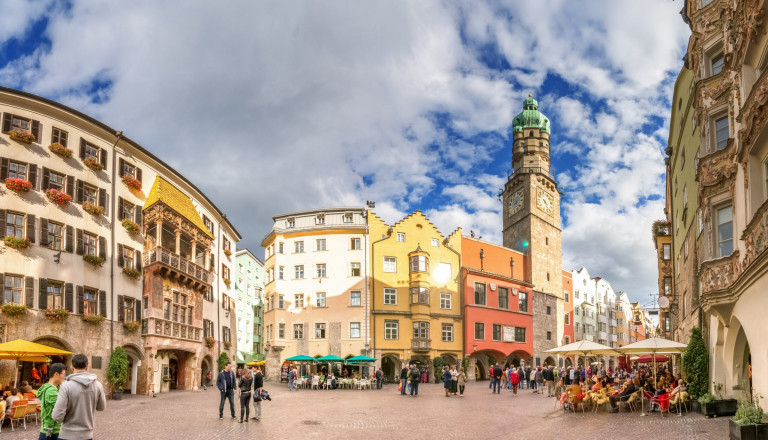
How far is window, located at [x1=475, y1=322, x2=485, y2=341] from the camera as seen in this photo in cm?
5998

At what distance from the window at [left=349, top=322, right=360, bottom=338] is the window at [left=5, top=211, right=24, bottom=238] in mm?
31266

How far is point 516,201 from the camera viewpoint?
Answer: 76188 millimetres

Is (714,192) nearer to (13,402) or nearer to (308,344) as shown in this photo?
(13,402)

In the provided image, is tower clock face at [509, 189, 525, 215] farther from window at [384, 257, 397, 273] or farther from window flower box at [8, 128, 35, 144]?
window flower box at [8, 128, 35, 144]

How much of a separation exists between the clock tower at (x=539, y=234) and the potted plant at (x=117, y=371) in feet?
143

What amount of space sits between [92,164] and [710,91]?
29.1 meters

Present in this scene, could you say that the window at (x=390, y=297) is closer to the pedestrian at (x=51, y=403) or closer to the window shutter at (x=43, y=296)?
the window shutter at (x=43, y=296)

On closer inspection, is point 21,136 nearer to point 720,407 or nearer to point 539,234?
point 720,407

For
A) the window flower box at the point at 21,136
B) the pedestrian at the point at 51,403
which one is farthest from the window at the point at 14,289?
the pedestrian at the point at 51,403

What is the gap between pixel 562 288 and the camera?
246 feet

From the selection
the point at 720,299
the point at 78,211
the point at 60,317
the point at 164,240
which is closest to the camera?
the point at 720,299

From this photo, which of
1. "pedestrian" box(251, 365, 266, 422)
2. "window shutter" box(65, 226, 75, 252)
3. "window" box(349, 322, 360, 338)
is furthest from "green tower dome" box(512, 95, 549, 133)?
"pedestrian" box(251, 365, 266, 422)

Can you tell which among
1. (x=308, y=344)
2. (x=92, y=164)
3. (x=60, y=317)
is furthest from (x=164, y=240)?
(x=308, y=344)

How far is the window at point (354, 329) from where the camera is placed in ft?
185
